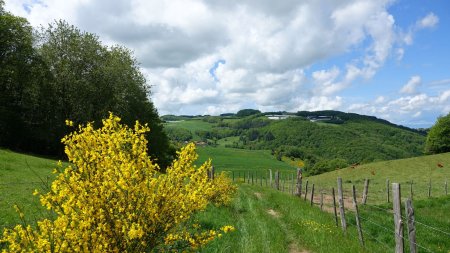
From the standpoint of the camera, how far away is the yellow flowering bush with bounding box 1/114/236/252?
612cm

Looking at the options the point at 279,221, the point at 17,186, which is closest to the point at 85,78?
the point at 17,186

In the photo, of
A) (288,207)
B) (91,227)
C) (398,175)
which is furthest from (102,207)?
(398,175)

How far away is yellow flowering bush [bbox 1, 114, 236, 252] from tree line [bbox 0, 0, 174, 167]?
4301 centimetres

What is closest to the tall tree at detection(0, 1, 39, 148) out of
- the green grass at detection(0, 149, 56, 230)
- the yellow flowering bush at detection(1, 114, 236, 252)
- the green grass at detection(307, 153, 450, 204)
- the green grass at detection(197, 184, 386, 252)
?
A: the green grass at detection(0, 149, 56, 230)

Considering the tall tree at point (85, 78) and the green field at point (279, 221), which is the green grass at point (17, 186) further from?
the tall tree at point (85, 78)

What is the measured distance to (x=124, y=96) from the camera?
52625 mm

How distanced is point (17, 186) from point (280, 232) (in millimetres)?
15675

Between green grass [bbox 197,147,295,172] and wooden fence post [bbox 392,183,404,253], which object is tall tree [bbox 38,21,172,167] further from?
green grass [bbox 197,147,295,172]

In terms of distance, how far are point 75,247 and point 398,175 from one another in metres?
61.6

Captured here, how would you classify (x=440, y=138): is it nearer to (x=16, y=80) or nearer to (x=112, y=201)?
(x=16, y=80)

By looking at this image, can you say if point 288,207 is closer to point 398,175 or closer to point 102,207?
point 102,207

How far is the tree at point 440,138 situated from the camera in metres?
94.1

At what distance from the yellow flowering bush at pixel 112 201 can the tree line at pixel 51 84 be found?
4301cm

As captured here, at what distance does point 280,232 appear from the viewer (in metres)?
15.6
